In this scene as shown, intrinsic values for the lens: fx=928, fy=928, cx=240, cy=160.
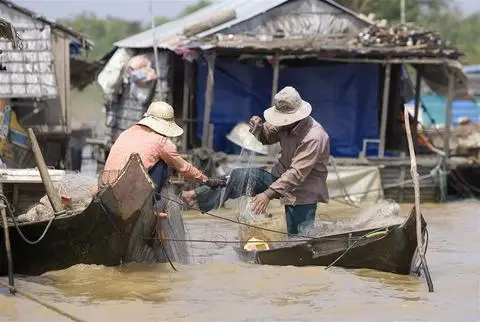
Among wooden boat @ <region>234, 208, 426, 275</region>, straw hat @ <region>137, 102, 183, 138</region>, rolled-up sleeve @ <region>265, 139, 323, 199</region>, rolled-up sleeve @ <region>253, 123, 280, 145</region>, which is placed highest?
straw hat @ <region>137, 102, 183, 138</region>

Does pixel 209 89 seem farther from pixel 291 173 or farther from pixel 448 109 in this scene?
pixel 291 173

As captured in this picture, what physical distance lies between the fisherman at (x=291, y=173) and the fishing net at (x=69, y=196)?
2.84 ft

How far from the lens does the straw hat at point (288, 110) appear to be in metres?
8.09

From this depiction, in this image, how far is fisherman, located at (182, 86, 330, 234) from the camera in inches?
313

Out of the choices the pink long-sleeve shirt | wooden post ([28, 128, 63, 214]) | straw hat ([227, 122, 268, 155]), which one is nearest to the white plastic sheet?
straw hat ([227, 122, 268, 155])

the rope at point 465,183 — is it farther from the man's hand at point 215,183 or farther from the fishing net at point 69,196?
the fishing net at point 69,196

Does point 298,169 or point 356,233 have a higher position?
point 298,169

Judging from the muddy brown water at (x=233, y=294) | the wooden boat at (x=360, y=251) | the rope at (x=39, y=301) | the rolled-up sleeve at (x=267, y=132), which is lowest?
the muddy brown water at (x=233, y=294)

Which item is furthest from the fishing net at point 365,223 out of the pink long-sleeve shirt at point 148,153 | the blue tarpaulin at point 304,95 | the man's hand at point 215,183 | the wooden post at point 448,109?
the wooden post at point 448,109

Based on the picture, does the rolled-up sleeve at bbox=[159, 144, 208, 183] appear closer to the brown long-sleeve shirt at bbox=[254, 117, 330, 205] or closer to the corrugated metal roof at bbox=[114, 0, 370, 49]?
the brown long-sleeve shirt at bbox=[254, 117, 330, 205]

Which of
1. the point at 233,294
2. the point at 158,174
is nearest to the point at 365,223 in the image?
the point at 233,294

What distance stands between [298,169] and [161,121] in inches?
48.9

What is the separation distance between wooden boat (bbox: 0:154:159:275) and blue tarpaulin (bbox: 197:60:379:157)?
8015 millimetres

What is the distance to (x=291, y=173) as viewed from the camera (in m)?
7.94
